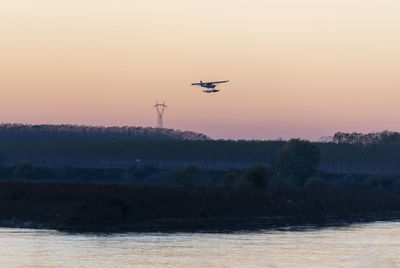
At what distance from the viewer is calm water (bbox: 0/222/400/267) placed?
50250 mm

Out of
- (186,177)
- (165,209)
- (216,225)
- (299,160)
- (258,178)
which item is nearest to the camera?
(216,225)

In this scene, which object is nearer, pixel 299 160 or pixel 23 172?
pixel 23 172

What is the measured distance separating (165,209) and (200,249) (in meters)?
25.8

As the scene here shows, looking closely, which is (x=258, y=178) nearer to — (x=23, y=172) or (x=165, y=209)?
(x=165, y=209)

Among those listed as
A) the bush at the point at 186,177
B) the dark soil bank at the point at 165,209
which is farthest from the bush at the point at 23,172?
the dark soil bank at the point at 165,209

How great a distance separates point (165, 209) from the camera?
275 feet

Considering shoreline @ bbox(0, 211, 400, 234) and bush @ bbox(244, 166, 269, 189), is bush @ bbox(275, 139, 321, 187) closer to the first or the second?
bush @ bbox(244, 166, 269, 189)

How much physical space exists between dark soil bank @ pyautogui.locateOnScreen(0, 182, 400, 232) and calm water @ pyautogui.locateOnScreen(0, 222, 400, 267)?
19.8ft

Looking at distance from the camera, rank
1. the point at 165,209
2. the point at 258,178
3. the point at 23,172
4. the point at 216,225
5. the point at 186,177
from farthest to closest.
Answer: the point at 23,172, the point at 186,177, the point at 258,178, the point at 165,209, the point at 216,225

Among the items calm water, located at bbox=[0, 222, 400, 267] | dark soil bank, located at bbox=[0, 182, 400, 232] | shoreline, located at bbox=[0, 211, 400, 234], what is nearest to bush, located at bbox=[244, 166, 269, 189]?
dark soil bank, located at bbox=[0, 182, 400, 232]

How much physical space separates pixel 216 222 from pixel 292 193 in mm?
21093

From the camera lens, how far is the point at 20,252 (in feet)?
176

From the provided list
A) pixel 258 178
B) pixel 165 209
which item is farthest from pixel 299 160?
pixel 165 209

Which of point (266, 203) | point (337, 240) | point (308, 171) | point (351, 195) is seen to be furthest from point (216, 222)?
point (308, 171)
